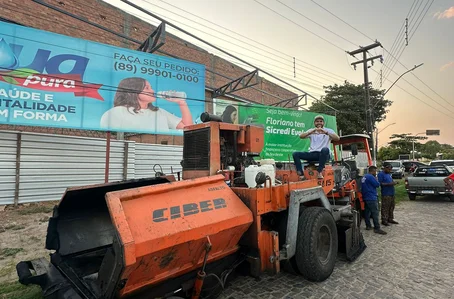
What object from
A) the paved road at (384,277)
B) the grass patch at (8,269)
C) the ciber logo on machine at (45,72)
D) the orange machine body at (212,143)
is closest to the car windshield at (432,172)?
the paved road at (384,277)

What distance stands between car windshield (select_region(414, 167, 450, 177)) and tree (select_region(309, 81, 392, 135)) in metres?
11.9

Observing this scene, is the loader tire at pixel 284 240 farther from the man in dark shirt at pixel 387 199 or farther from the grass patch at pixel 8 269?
the man in dark shirt at pixel 387 199

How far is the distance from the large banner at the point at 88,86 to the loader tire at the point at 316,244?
733 cm

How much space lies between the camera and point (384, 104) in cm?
2658

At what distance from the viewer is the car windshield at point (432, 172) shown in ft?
37.1

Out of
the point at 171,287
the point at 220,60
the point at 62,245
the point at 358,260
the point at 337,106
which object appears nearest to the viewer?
the point at 171,287

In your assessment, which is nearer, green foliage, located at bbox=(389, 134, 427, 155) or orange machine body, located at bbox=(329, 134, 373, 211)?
orange machine body, located at bbox=(329, 134, 373, 211)

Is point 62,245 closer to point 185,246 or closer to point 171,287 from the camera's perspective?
point 171,287

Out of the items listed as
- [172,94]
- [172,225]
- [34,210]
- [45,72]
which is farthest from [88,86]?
[172,225]

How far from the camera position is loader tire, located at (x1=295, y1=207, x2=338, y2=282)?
3.26m

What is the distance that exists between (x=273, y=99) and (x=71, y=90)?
18084mm

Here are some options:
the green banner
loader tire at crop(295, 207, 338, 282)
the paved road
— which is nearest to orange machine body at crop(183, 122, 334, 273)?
loader tire at crop(295, 207, 338, 282)

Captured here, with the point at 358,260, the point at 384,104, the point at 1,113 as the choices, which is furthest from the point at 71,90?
the point at 384,104

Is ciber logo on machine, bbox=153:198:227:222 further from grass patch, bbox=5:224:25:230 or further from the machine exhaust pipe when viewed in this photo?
grass patch, bbox=5:224:25:230
